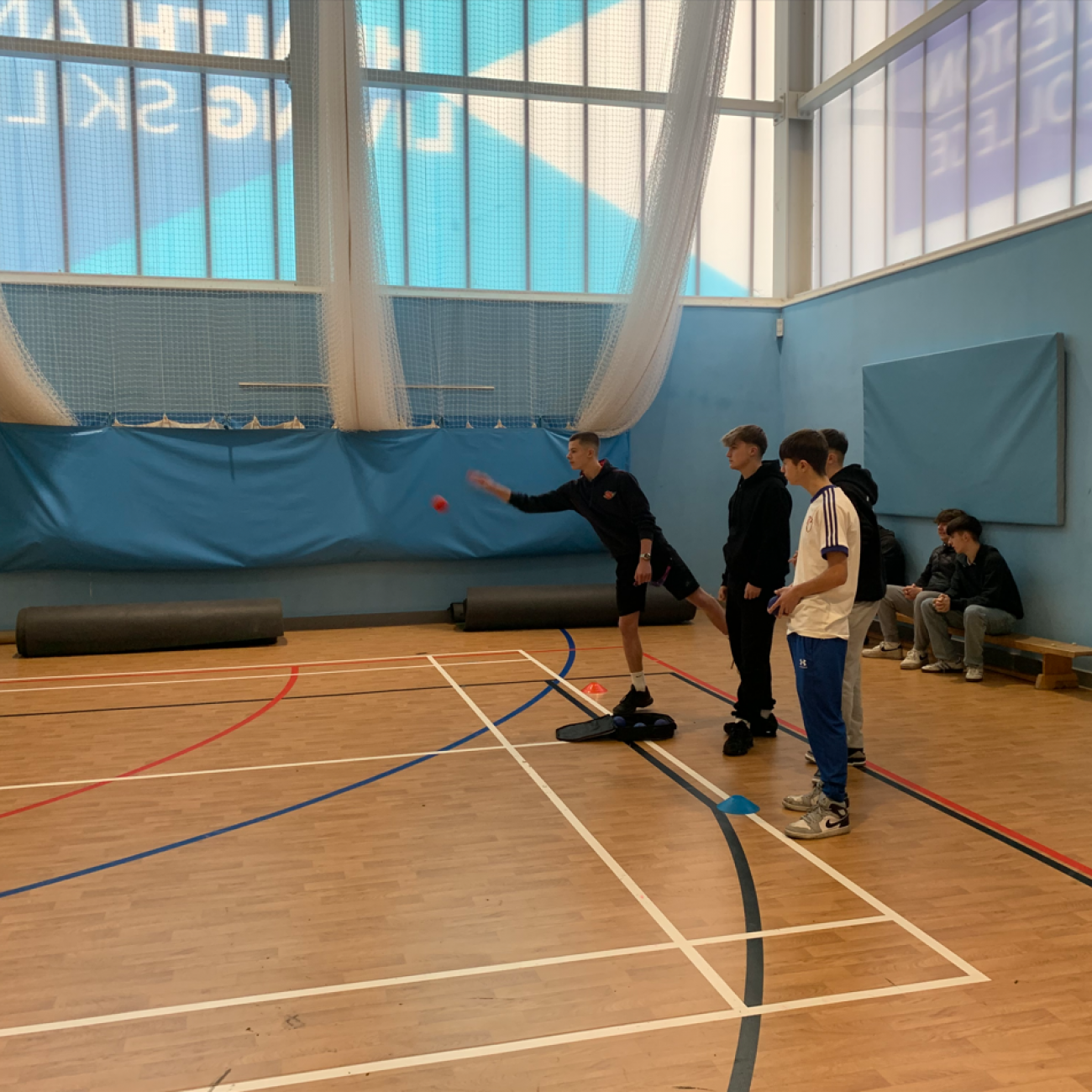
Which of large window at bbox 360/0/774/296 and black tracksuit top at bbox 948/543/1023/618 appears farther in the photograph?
large window at bbox 360/0/774/296

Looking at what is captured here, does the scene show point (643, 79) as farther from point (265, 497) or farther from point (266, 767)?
point (266, 767)

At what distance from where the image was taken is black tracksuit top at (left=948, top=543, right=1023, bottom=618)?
7.82 metres

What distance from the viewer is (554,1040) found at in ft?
9.27

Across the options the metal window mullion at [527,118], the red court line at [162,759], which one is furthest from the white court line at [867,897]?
the metal window mullion at [527,118]

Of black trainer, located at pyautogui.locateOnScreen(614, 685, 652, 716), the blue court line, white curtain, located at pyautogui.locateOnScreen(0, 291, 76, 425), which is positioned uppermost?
white curtain, located at pyautogui.locateOnScreen(0, 291, 76, 425)

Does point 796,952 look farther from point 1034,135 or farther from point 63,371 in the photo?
point 63,371

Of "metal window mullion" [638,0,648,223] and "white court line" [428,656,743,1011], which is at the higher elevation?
"metal window mullion" [638,0,648,223]

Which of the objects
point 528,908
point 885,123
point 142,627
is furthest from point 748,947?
point 885,123

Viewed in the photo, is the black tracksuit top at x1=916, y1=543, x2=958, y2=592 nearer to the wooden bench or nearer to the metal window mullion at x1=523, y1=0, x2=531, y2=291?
the wooden bench

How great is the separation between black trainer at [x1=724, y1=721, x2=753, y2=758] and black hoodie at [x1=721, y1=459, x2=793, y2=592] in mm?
797

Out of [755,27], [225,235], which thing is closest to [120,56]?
[225,235]

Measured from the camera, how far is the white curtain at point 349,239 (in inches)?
368

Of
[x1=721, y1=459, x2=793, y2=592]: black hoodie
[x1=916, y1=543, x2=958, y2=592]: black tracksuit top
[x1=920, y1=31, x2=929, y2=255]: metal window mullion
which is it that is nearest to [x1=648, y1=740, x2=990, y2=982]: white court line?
[x1=721, y1=459, x2=793, y2=592]: black hoodie

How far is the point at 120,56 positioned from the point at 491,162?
3777 millimetres
